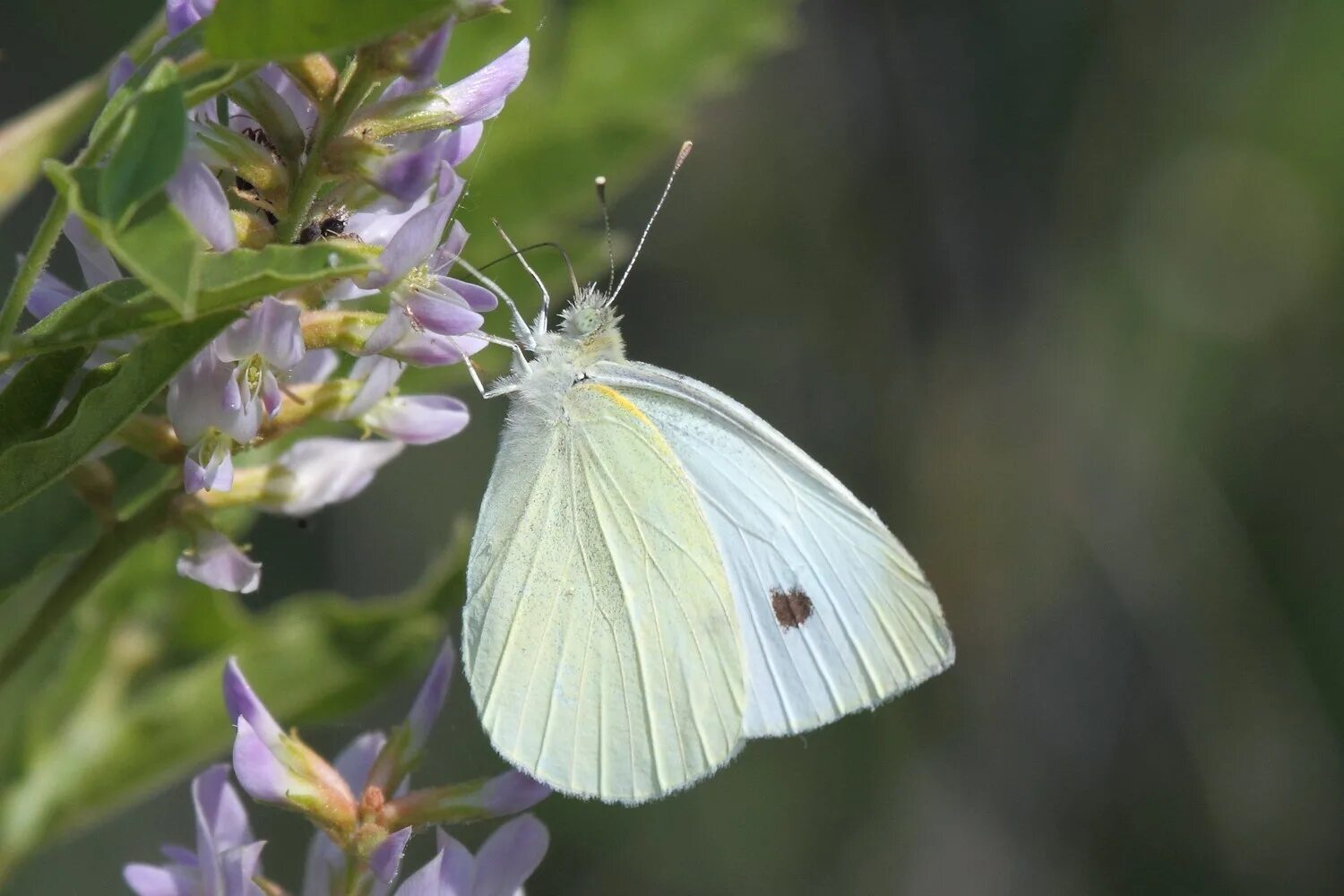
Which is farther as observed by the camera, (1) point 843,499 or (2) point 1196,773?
(2) point 1196,773

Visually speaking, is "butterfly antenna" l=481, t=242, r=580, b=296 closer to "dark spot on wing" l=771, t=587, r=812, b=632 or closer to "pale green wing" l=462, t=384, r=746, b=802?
"pale green wing" l=462, t=384, r=746, b=802

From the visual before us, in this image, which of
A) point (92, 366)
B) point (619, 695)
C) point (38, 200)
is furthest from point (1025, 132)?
point (92, 366)

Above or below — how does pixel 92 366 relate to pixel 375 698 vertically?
above

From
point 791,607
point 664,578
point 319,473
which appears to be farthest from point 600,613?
point 319,473

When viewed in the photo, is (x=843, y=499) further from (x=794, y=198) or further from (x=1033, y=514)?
(x=794, y=198)

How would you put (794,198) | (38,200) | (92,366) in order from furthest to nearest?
(794,198), (38,200), (92,366)

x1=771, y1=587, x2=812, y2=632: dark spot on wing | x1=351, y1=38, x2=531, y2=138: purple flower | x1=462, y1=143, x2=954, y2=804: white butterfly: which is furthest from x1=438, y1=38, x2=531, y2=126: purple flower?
x1=771, y1=587, x2=812, y2=632: dark spot on wing
